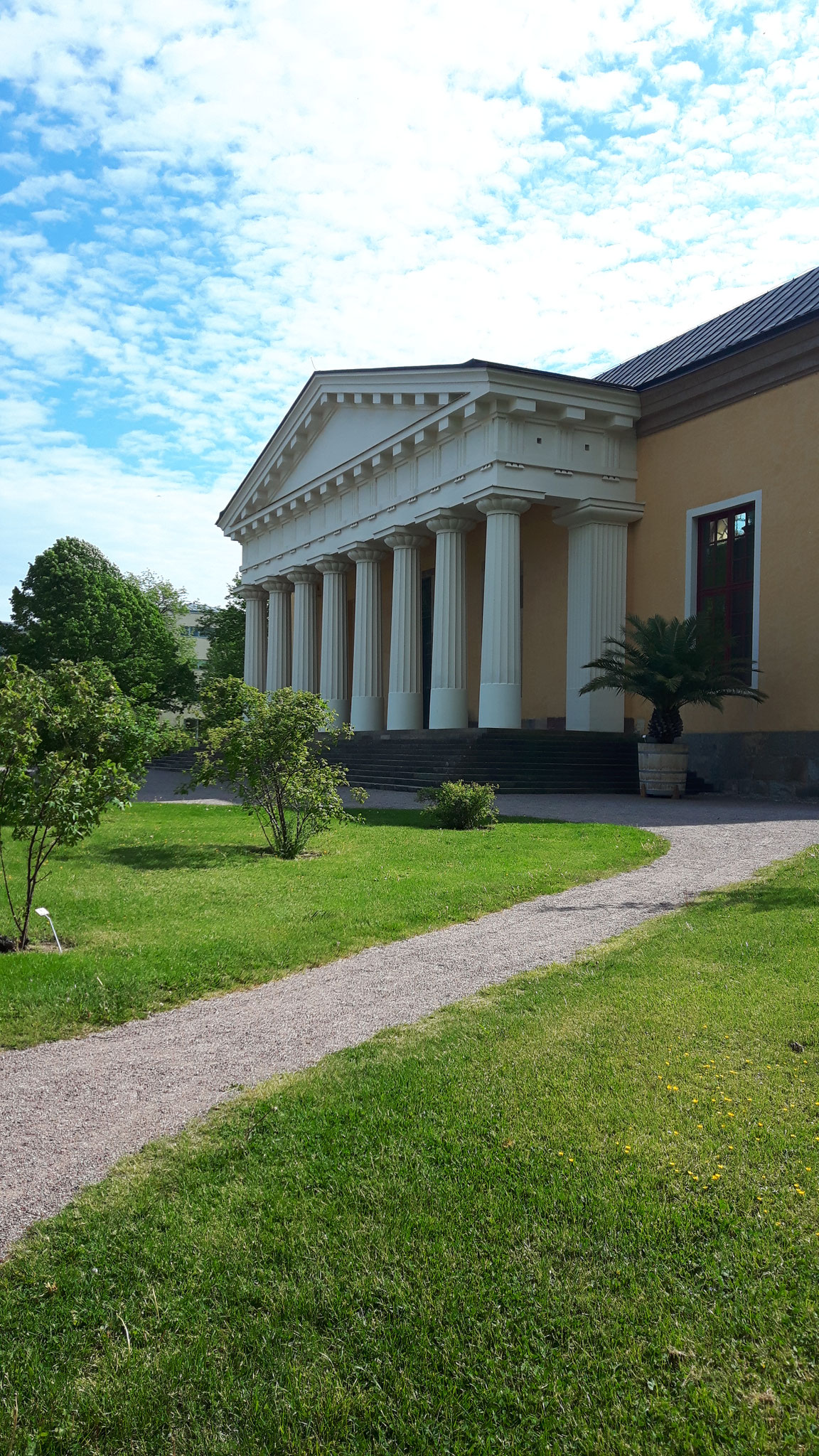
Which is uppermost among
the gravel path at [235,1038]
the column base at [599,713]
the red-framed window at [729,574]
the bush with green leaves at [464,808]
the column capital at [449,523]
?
the column capital at [449,523]

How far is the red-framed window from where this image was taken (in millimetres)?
Result: 23781

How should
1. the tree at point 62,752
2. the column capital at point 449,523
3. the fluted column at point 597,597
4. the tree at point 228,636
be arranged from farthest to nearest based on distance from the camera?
the tree at point 228,636
the column capital at point 449,523
the fluted column at point 597,597
the tree at point 62,752

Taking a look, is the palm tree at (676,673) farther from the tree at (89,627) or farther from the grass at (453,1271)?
the tree at (89,627)

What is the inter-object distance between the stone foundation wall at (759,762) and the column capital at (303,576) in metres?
19.7

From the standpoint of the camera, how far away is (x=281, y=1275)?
120 inches

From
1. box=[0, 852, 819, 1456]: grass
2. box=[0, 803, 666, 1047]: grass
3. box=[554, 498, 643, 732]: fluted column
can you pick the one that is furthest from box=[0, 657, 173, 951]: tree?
box=[554, 498, 643, 732]: fluted column

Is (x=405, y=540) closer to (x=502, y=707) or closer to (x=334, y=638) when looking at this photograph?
(x=334, y=638)

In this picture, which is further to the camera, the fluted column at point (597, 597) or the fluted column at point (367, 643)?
the fluted column at point (367, 643)

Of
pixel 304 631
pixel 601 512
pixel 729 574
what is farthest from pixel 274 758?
pixel 304 631

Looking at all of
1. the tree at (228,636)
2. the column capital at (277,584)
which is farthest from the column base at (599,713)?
the tree at (228,636)

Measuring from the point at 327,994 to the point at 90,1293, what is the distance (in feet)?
10.8

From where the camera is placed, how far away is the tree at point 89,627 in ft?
151

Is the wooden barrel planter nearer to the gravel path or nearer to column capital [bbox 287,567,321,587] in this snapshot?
the gravel path

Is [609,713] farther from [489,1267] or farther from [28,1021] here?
[489,1267]
